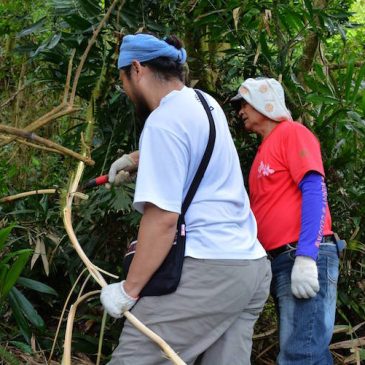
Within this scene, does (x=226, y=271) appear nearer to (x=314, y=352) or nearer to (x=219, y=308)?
(x=219, y=308)

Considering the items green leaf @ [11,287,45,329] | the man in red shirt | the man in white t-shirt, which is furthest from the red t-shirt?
green leaf @ [11,287,45,329]

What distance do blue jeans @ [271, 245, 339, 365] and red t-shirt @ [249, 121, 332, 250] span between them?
0.31ft

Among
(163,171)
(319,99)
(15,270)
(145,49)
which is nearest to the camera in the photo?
(163,171)

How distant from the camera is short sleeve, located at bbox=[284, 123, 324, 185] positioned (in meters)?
2.15

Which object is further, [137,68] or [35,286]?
[35,286]

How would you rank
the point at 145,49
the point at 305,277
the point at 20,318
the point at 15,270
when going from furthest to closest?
the point at 20,318 < the point at 15,270 < the point at 305,277 < the point at 145,49

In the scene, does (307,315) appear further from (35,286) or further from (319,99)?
(35,286)

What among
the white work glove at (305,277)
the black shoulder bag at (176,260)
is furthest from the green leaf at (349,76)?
the black shoulder bag at (176,260)

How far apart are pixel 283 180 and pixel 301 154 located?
13 cm

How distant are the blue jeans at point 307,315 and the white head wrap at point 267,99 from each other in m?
0.56

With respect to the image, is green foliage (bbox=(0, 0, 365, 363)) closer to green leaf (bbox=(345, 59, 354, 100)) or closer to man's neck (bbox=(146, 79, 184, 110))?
green leaf (bbox=(345, 59, 354, 100))

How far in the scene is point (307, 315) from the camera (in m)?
2.17

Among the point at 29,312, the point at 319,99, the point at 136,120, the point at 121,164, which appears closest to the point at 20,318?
the point at 29,312

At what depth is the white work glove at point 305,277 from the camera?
2.10 meters
